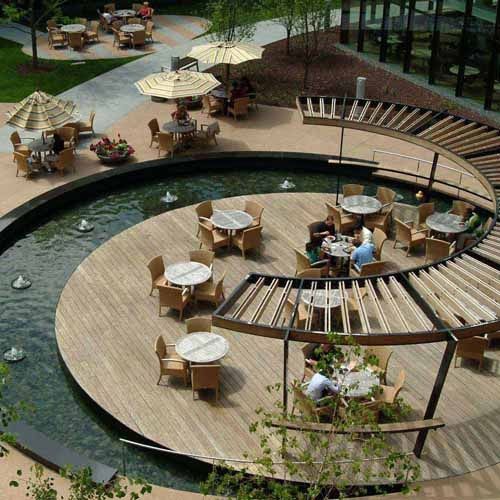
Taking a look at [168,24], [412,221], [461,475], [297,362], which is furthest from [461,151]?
[168,24]

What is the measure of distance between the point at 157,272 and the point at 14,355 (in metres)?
3.65

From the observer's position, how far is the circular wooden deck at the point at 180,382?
1323 cm

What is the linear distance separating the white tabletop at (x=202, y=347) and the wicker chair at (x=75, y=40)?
23310 millimetres

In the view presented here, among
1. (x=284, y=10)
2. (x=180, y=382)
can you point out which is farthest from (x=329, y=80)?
(x=180, y=382)

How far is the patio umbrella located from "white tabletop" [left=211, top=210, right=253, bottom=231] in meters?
8.24

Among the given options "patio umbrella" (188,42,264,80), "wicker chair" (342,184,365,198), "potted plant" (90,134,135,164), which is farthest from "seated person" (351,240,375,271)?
"patio umbrella" (188,42,264,80)

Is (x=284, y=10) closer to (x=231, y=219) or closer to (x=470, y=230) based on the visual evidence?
(x=231, y=219)

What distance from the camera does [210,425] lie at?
13531 millimetres

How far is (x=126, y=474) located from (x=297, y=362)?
13.7 feet

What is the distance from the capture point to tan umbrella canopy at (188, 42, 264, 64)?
2600cm

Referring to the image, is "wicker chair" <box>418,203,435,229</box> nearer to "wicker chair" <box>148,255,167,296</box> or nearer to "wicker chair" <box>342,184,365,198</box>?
"wicker chair" <box>342,184,365,198</box>

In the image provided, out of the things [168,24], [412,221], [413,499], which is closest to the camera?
[413,499]

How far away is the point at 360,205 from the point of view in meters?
19.8

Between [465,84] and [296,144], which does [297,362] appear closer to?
[296,144]
